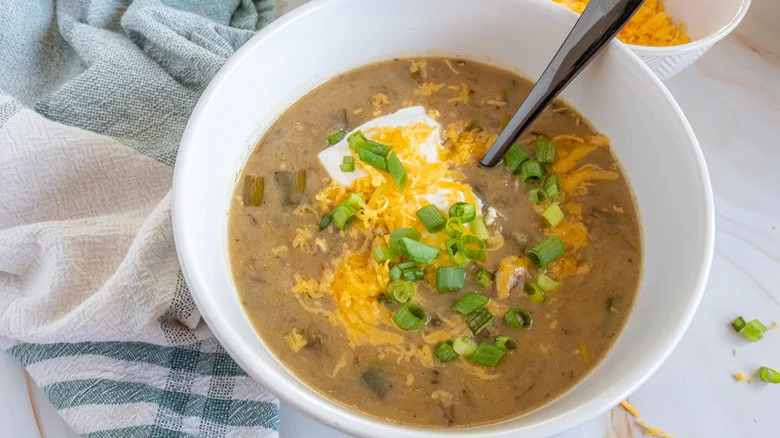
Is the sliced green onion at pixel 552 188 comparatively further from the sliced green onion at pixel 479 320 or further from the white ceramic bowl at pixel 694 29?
the white ceramic bowl at pixel 694 29

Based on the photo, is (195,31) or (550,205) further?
(195,31)

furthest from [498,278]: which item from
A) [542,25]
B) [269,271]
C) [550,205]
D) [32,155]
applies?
[32,155]

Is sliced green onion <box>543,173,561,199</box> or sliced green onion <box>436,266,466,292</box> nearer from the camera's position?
sliced green onion <box>436,266,466,292</box>

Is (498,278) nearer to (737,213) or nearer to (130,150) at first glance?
(737,213)

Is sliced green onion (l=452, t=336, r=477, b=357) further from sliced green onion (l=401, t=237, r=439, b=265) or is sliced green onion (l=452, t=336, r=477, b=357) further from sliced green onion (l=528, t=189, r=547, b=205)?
sliced green onion (l=528, t=189, r=547, b=205)

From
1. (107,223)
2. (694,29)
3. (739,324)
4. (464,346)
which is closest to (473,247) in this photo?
(464,346)

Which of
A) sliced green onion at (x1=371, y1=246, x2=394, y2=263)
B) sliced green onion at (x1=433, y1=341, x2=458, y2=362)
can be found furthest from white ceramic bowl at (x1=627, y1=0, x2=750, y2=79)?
sliced green onion at (x1=433, y1=341, x2=458, y2=362)

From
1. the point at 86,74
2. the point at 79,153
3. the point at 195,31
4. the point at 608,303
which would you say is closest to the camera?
the point at 608,303

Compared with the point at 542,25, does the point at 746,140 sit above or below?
below
